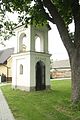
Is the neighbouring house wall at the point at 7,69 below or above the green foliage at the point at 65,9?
below

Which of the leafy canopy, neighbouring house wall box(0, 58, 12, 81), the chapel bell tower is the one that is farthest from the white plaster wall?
neighbouring house wall box(0, 58, 12, 81)

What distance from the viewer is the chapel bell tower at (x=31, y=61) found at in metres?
25.9

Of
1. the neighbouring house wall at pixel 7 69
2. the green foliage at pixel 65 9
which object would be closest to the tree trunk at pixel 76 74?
the green foliage at pixel 65 9

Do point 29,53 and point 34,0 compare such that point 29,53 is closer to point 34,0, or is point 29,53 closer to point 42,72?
point 42,72

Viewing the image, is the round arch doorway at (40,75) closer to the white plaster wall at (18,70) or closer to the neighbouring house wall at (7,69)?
the white plaster wall at (18,70)

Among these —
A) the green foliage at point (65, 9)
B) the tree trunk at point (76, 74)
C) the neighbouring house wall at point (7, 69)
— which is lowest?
the tree trunk at point (76, 74)

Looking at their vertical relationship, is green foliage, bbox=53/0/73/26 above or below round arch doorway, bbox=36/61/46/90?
above

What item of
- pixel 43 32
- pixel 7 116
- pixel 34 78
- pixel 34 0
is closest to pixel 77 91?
pixel 7 116

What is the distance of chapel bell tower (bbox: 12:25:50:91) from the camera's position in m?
25.9

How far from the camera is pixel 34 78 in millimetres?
25969

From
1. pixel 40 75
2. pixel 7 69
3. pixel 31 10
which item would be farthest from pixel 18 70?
pixel 7 69

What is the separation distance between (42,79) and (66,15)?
10049 mm

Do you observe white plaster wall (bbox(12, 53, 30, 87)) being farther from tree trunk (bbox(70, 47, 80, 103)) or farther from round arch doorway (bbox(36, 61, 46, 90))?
tree trunk (bbox(70, 47, 80, 103))

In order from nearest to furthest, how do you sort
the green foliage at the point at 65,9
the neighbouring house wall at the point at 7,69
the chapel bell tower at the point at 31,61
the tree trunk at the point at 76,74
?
the tree trunk at the point at 76,74, the green foliage at the point at 65,9, the chapel bell tower at the point at 31,61, the neighbouring house wall at the point at 7,69
